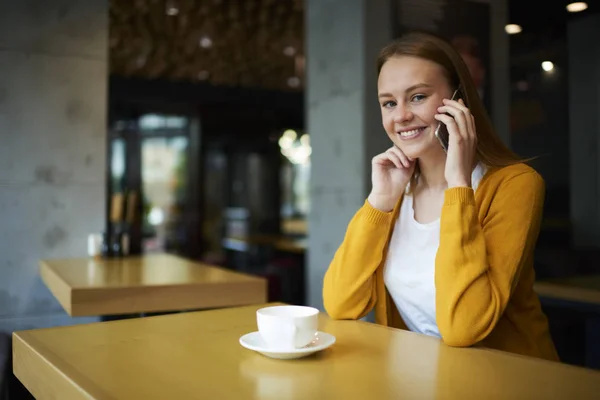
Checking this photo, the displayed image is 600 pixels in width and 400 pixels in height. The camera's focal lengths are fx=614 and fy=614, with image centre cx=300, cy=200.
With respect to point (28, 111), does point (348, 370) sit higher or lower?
lower

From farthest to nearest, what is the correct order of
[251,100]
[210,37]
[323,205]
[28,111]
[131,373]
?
[251,100] → [210,37] → [28,111] → [323,205] → [131,373]

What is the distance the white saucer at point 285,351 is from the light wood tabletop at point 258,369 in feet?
0.05

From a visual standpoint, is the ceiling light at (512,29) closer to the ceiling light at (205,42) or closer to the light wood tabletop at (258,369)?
the light wood tabletop at (258,369)

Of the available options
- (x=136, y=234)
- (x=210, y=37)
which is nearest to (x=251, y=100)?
(x=210, y=37)

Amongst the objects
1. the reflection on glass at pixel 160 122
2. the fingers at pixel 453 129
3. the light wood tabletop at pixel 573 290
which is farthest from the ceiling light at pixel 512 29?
the reflection on glass at pixel 160 122

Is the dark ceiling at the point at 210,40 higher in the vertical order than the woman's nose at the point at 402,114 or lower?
higher

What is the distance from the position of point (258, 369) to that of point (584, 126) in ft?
8.61

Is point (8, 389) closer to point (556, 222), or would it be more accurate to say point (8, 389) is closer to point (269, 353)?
point (269, 353)

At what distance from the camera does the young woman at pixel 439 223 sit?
137cm

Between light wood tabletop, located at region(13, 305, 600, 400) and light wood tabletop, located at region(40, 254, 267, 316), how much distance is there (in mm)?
893

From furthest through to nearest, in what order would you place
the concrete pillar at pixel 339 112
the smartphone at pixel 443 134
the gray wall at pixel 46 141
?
the gray wall at pixel 46 141, the concrete pillar at pixel 339 112, the smartphone at pixel 443 134

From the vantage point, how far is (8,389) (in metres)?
2.47

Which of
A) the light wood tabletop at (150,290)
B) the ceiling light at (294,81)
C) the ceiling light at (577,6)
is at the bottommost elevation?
the light wood tabletop at (150,290)

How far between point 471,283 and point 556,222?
7.13ft
